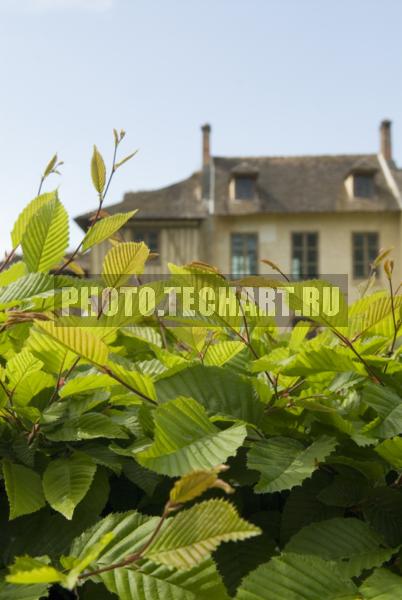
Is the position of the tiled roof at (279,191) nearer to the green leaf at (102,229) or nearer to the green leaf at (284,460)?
the green leaf at (102,229)

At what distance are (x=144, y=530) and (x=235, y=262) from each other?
65.7 ft

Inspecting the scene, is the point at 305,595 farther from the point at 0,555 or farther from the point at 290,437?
the point at 0,555

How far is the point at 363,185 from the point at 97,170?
21423 mm

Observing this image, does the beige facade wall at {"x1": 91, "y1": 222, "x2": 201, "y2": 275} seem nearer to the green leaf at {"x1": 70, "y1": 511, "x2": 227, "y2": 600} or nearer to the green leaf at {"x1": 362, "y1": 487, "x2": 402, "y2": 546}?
the green leaf at {"x1": 362, "y1": 487, "x2": 402, "y2": 546}

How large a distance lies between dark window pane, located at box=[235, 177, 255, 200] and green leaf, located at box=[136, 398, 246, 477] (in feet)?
68.2

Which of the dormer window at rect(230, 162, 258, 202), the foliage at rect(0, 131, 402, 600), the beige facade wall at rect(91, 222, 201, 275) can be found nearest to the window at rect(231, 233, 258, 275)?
the beige facade wall at rect(91, 222, 201, 275)

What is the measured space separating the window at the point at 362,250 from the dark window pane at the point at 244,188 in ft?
11.6

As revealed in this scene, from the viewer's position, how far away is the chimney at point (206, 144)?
899 inches

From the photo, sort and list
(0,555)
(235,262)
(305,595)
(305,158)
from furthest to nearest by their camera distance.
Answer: (305,158) < (235,262) < (0,555) < (305,595)

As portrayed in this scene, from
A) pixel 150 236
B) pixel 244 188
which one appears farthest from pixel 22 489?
pixel 244 188

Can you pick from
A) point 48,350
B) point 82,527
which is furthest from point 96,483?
point 48,350

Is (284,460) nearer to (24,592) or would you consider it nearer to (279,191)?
(24,592)

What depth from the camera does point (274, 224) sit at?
20812 millimetres

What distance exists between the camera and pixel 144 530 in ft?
2.06
